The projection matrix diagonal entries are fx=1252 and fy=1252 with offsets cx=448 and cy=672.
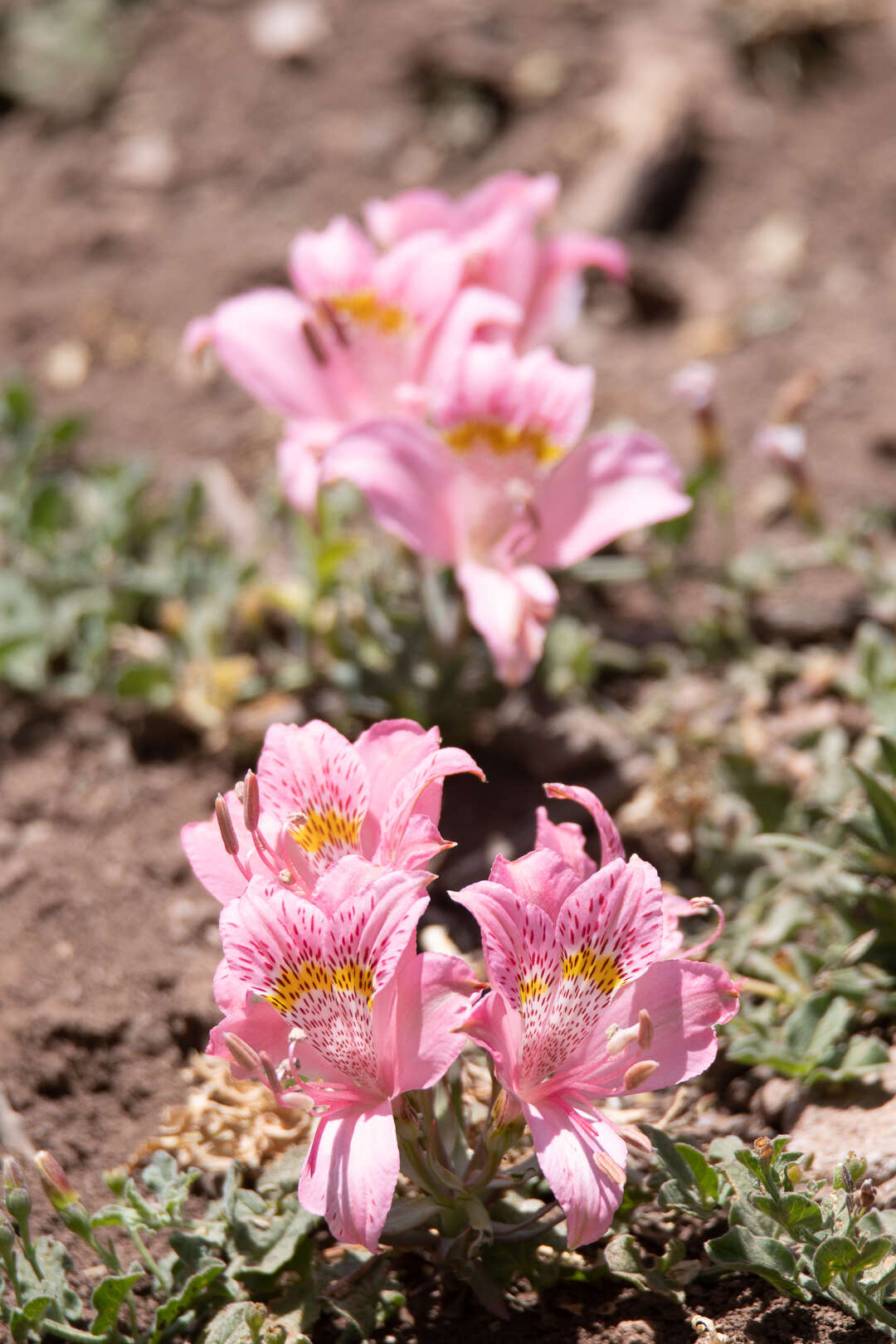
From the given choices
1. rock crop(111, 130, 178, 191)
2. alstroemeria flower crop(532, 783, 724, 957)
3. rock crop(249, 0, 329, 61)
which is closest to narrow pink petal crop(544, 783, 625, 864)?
alstroemeria flower crop(532, 783, 724, 957)

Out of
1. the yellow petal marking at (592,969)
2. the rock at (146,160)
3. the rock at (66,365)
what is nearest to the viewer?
the yellow petal marking at (592,969)

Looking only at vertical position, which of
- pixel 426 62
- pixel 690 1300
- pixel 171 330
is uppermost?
pixel 426 62

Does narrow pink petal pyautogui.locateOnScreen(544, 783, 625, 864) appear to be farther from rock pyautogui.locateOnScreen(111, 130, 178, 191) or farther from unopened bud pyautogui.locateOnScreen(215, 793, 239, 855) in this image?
rock pyautogui.locateOnScreen(111, 130, 178, 191)

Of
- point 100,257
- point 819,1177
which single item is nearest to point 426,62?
point 100,257

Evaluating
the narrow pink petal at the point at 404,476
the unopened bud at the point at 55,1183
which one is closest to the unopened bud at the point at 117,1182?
the unopened bud at the point at 55,1183

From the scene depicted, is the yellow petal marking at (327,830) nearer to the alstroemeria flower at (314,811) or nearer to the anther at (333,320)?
the alstroemeria flower at (314,811)

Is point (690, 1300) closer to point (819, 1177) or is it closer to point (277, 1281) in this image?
point (819, 1177)
